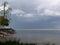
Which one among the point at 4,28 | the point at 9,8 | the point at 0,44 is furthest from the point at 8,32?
the point at 0,44

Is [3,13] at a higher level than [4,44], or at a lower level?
higher

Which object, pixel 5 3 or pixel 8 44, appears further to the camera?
pixel 5 3

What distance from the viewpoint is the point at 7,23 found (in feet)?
332

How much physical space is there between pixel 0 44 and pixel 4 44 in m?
1.02

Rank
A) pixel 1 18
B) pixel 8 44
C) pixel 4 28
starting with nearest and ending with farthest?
pixel 8 44, pixel 4 28, pixel 1 18

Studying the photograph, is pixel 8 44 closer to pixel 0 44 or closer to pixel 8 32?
pixel 0 44

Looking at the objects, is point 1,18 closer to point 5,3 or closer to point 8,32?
point 5,3

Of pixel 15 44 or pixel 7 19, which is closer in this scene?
pixel 15 44

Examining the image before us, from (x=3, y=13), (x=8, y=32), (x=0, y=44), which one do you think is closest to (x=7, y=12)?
(x=3, y=13)

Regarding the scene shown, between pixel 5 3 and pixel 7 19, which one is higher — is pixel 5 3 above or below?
above

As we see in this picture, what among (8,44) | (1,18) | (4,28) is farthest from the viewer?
(1,18)

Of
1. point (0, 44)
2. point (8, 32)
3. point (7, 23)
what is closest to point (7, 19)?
point (7, 23)

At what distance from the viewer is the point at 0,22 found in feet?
335

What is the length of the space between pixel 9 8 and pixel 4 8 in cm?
350
